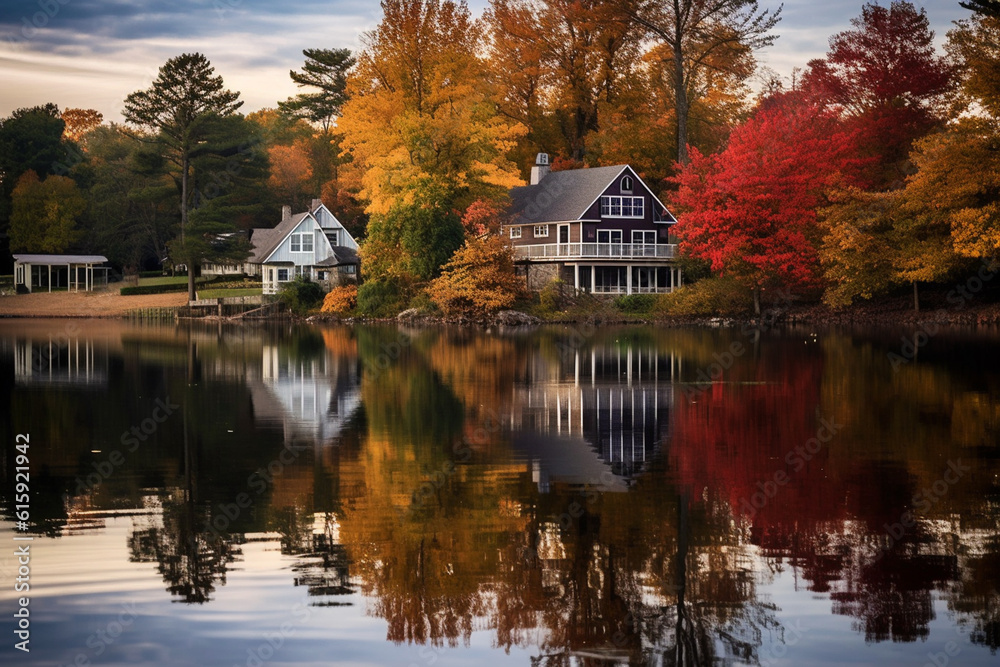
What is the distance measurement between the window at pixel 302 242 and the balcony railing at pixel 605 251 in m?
16.2

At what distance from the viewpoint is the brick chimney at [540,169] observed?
244 feet

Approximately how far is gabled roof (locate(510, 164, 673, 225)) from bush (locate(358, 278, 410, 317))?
11303 mm

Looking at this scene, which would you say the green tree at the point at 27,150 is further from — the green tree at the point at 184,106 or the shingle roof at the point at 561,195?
the shingle roof at the point at 561,195

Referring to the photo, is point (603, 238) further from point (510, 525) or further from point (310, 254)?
point (510, 525)

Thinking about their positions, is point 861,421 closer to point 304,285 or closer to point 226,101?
point 304,285

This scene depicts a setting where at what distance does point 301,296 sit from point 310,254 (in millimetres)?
6318

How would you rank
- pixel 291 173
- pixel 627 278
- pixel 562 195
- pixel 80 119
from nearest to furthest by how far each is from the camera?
pixel 627 278, pixel 562 195, pixel 291 173, pixel 80 119

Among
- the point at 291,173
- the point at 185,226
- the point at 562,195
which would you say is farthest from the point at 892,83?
the point at 291,173

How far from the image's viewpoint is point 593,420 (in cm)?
1975

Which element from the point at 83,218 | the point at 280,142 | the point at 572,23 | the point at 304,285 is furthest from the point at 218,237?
the point at 280,142

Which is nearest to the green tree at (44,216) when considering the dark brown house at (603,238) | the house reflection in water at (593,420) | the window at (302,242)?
the window at (302,242)

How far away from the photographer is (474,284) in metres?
60.0

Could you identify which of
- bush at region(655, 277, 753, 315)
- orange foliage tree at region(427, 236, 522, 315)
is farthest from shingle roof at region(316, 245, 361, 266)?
bush at region(655, 277, 753, 315)

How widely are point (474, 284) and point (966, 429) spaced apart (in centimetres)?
4315
